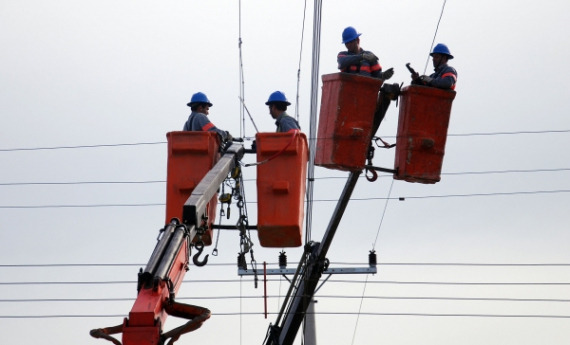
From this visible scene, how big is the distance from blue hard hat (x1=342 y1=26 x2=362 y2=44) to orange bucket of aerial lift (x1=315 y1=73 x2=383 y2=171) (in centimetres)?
75

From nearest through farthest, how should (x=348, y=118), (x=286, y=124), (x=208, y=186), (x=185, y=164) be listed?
(x=208, y=186) → (x=185, y=164) → (x=348, y=118) → (x=286, y=124)

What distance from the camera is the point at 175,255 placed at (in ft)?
33.6

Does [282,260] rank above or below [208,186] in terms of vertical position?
below

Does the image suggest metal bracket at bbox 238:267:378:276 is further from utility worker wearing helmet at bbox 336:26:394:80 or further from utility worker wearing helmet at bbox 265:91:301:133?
utility worker wearing helmet at bbox 336:26:394:80

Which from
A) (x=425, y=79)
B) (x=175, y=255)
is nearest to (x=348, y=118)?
(x=425, y=79)

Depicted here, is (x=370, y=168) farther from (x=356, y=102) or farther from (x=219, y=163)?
(x=219, y=163)

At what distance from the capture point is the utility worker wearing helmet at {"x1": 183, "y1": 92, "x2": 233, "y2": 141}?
13.7m

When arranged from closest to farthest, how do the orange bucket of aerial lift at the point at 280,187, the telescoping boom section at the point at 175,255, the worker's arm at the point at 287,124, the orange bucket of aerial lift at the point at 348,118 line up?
1. the telescoping boom section at the point at 175,255
2. the orange bucket of aerial lift at the point at 280,187
3. the orange bucket of aerial lift at the point at 348,118
4. the worker's arm at the point at 287,124

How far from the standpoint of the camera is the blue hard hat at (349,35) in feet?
46.1

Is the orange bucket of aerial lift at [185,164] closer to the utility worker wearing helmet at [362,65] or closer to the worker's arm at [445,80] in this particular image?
the utility worker wearing helmet at [362,65]

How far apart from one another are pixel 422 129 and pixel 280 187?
219cm

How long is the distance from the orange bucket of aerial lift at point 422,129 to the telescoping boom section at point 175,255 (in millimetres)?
2109

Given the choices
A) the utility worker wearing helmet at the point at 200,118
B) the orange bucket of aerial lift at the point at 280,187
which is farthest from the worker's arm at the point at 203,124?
the orange bucket of aerial lift at the point at 280,187

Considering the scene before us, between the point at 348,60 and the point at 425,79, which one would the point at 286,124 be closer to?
the point at 348,60
